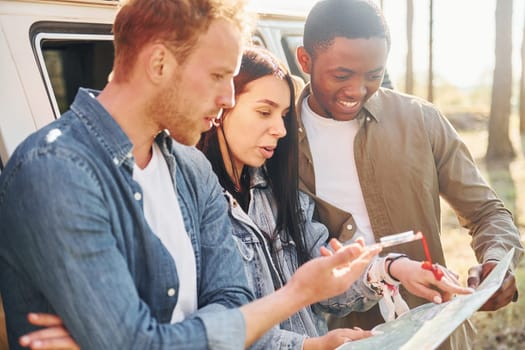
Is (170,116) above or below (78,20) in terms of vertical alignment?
below

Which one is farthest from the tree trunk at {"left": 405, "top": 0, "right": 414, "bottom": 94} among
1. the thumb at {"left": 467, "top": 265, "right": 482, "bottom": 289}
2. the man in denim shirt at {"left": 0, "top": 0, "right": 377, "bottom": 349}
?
the man in denim shirt at {"left": 0, "top": 0, "right": 377, "bottom": 349}

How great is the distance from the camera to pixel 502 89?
13.3 meters

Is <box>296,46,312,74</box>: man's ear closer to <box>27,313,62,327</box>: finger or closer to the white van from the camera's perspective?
the white van

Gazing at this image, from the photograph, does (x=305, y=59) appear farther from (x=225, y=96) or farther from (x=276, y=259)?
(x=225, y=96)

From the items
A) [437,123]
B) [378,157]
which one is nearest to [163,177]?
[378,157]

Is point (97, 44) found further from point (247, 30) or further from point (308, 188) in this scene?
point (247, 30)

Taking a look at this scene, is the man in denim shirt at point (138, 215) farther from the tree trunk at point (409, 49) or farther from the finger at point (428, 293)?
the tree trunk at point (409, 49)

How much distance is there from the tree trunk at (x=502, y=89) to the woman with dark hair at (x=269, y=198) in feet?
36.8

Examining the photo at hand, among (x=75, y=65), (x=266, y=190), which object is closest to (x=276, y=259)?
(x=266, y=190)

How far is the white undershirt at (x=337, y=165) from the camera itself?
117 inches

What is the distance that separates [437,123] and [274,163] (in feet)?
2.56

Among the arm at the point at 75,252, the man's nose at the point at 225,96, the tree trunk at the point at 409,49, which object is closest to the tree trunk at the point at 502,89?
the tree trunk at the point at 409,49

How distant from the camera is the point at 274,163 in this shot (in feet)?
9.00

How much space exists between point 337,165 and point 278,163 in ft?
1.32
